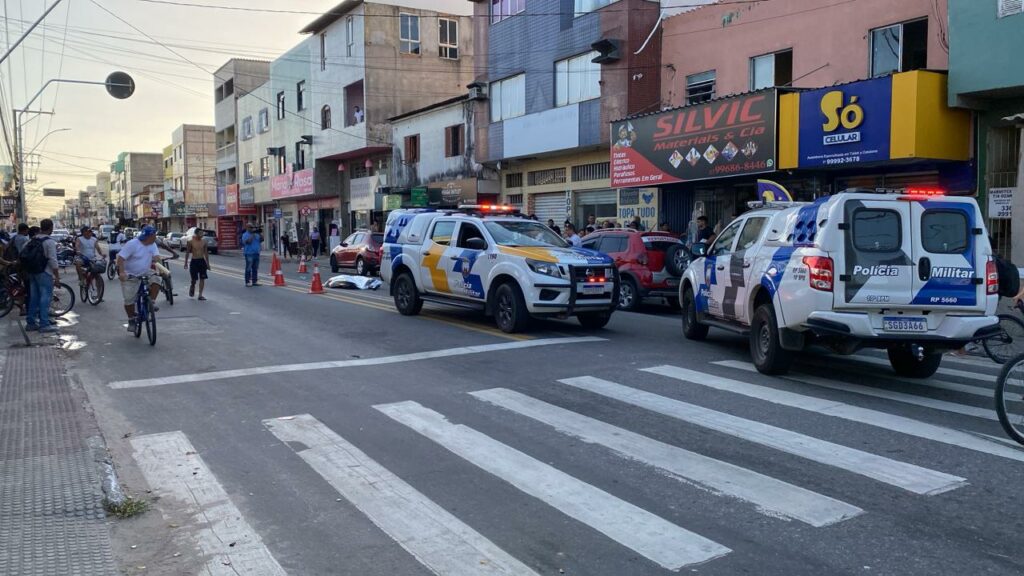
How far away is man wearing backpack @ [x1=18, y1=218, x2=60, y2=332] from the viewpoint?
507 inches

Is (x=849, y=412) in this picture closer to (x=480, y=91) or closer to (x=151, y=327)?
(x=151, y=327)

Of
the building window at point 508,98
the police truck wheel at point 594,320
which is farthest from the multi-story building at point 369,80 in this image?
the police truck wheel at point 594,320

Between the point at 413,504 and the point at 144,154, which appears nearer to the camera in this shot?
the point at 413,504

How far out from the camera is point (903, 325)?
26.8 feet

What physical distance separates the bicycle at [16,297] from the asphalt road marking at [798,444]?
1149 centimetres

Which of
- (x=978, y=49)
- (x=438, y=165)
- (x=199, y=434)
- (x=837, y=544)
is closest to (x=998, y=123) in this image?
(x=978, y=49)

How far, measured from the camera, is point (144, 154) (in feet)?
408

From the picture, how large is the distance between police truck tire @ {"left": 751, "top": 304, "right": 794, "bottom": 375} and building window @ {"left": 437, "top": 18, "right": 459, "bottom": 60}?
36363mm

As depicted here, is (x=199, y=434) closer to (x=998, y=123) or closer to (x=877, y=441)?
(x=877, y=441)

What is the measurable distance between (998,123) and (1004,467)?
12453mm

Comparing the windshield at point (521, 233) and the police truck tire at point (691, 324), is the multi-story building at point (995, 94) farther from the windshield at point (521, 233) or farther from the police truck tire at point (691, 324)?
the windshield at point (521, 233)

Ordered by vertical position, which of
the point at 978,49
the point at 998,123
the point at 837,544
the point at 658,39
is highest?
the point at 658,39

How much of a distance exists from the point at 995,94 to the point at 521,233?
9.53 meters

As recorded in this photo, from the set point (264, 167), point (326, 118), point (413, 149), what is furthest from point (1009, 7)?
point (264, 167)
